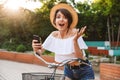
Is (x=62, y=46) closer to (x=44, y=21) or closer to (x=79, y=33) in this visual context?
(x=79, y=33)

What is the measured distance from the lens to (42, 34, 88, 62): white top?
131 inches

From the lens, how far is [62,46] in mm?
3396

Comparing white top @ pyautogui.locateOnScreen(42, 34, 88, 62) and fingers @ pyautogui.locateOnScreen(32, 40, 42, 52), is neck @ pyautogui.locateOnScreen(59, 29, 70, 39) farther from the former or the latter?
fingers @ pyautogui.locateOnScreen(32, 40, 42, 52)

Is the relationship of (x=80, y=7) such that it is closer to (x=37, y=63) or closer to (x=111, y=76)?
(x=37, y=63)

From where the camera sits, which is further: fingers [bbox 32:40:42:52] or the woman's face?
the woman's face

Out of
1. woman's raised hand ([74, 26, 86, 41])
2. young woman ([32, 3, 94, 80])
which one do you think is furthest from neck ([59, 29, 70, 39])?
woman's raised hand ([74, 26, 86, 41])

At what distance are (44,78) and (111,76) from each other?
20.3 ft

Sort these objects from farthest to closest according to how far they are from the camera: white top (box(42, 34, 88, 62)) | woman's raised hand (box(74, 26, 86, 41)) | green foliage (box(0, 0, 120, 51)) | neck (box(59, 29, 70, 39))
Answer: green foliage (box(0, 0, 120, 51)) < neck (box(59, 29, 70, 39)) < white top (box(42, 34, 88, 62)) < woman's raised hand (box(74, 26, 86, 41))

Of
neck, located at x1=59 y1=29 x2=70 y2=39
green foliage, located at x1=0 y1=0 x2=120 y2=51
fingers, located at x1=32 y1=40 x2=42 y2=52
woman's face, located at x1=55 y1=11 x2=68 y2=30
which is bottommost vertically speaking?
green foliage, located at x1=0 y1=0 x2=120 y2=51

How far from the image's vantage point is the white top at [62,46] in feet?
10.9

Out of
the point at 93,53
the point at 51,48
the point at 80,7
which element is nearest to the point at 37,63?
the point at 93,53

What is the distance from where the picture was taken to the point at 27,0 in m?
26.2

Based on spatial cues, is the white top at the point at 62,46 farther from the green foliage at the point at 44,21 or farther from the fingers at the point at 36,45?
the green foliage at the point at 44,21

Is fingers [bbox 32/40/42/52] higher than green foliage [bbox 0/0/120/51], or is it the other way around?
fingers [bbox 32/40/42/52]
